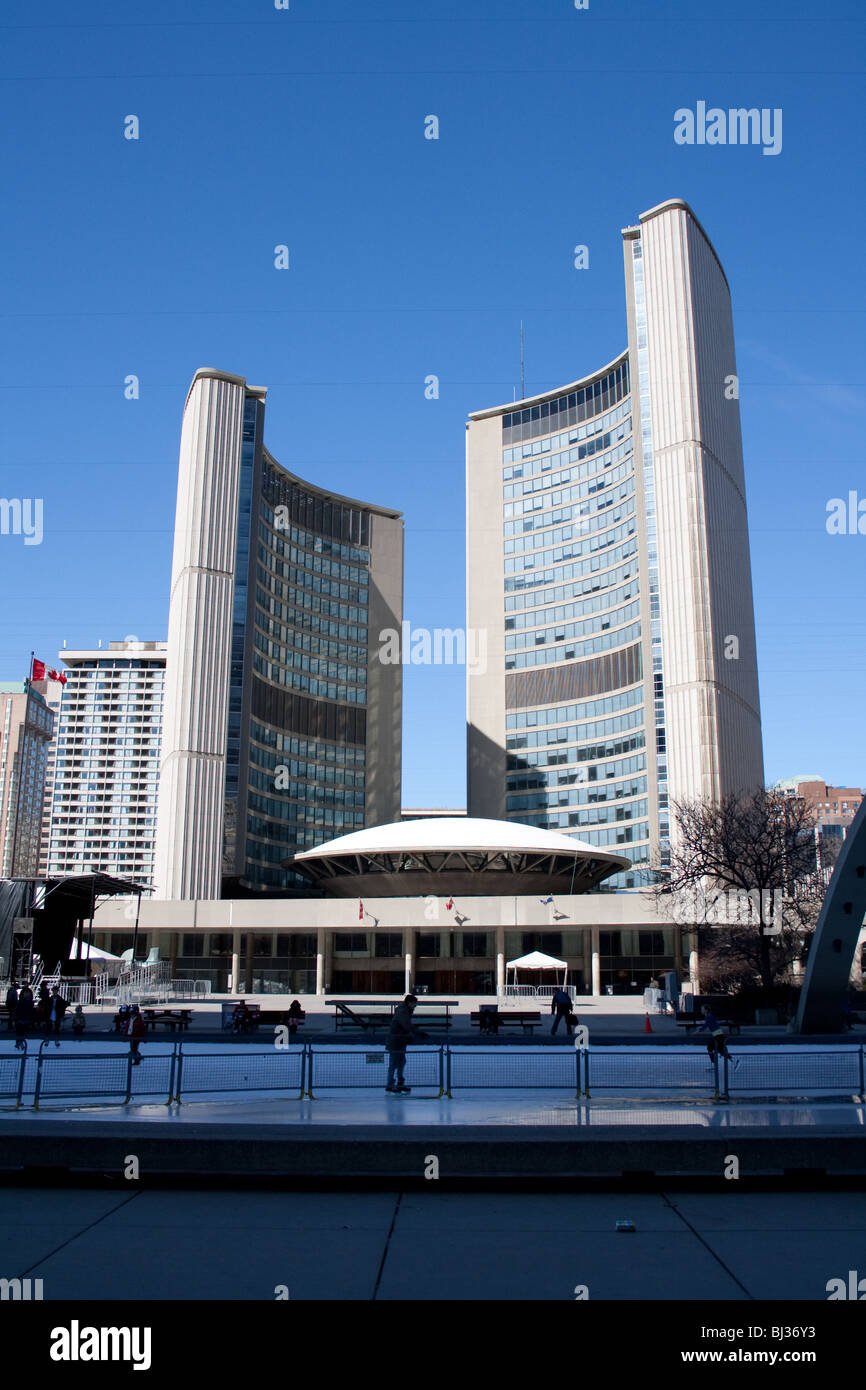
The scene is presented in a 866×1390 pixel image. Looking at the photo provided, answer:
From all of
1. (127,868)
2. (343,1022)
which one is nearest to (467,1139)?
(343,1022)

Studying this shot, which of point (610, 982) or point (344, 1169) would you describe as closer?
point (344, 1169)

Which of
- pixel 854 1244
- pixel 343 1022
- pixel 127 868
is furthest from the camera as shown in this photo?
pixel 127 868

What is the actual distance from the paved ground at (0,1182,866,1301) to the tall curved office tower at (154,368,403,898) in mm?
84782

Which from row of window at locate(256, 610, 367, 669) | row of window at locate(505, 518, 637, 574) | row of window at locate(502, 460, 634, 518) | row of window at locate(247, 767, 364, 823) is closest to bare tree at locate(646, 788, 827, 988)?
row of window at locate(247, 767, 364, 823)

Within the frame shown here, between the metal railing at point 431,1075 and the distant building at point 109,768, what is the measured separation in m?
177

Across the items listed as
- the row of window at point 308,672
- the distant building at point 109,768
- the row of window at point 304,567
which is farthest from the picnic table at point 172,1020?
the distant building at point 109,768

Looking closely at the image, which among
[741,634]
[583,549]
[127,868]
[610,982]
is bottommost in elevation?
[610,982]

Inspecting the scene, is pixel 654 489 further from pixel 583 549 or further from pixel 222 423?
pixel 222 423

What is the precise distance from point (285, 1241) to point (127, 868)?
626ft

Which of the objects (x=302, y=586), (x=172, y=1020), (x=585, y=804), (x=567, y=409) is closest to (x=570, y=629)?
(x=585, y=804)

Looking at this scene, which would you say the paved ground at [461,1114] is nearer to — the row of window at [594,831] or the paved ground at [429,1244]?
the paved ground at [429,1244]

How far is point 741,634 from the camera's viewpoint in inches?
4289

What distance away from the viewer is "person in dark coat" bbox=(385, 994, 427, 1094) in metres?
15.6
